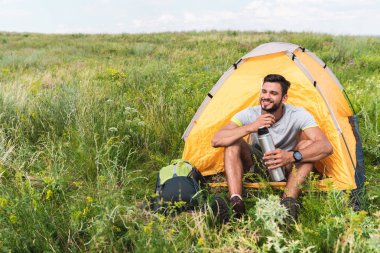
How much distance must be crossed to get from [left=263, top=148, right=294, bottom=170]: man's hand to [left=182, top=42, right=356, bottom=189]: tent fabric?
78cm

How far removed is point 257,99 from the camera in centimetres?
516

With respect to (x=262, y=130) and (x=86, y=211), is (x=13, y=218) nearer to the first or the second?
(x=86, y=211)

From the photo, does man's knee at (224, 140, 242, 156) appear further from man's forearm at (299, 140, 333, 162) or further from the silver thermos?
man's forearm at (299, 140, 333, 162)

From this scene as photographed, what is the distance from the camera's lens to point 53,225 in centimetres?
308

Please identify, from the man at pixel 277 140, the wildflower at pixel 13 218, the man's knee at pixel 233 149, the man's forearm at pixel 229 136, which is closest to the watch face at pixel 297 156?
the man at pixel 277 140

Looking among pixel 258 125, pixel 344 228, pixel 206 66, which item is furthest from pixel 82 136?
pixel 206 66

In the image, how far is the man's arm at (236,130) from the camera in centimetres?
403

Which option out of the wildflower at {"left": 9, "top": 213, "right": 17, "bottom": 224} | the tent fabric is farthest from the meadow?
the tent fabric

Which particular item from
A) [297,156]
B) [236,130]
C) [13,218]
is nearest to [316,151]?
[297,156]

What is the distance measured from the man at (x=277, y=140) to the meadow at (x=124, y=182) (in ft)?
0.81

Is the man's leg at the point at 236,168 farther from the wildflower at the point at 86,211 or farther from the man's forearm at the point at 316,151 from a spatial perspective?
the wildflower at the point at 86,211

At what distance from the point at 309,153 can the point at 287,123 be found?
52cm

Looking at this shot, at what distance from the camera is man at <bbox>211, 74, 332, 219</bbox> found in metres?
3.86

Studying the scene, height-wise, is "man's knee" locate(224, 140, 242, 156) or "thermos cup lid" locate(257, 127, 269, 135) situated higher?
"thermos cup lid" locate(257, 127, 269, 135)
